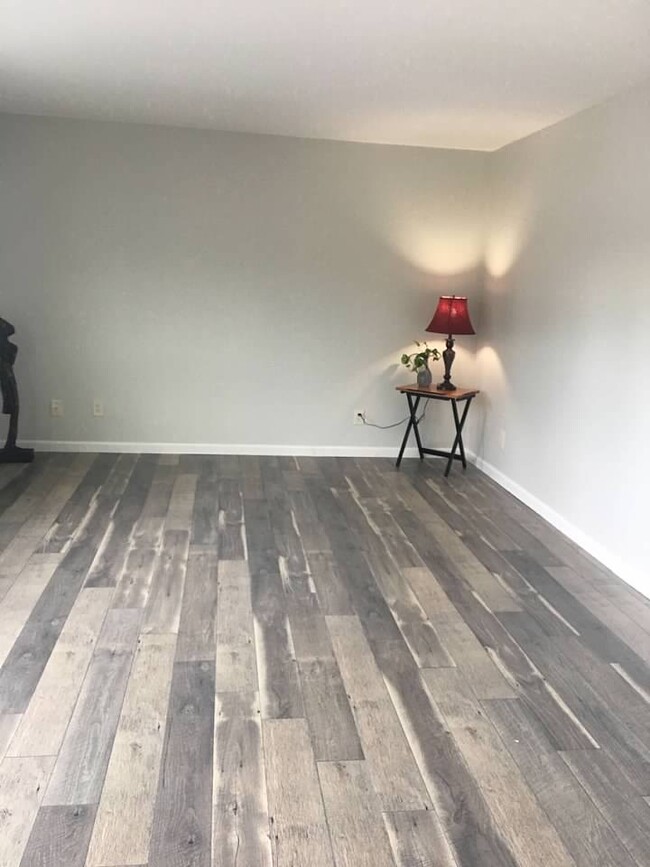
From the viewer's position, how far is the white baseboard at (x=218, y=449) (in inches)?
210

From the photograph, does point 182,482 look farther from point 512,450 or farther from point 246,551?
point 512,450

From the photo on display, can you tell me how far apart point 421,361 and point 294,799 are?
376cm

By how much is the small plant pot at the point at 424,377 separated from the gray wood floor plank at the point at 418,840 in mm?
3709

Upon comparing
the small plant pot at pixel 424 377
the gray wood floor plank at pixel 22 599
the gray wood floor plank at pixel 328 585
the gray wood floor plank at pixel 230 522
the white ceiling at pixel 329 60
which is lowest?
the gray wood floor plank at pixel 230 522

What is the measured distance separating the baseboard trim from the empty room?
20 millimetres

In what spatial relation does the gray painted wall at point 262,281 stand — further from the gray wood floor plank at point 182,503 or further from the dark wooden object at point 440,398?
the gray wood floor plank at point 182,503

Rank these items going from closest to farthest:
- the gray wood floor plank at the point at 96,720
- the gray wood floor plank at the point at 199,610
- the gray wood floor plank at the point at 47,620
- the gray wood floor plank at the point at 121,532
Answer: the gray wood floor plank at the point at 96,720
the gray wood floor plank at the point at 47,620
the gray wood floor plank at the point at 199,610
the gray wood floor plank at the point at 121,532

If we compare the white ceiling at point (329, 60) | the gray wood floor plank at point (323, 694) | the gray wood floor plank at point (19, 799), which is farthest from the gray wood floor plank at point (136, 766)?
the white ceiling at point (329, 60)

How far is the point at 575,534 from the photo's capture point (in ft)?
13.1

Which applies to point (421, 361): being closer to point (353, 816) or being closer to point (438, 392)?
point (438, 392)

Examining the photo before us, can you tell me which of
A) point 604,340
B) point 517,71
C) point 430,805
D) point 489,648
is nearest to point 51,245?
point 517,71

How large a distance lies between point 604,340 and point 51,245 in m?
3.62

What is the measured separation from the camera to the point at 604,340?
375 centimetres

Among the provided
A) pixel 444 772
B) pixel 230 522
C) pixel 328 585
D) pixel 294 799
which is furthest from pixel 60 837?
pixel 230 522
